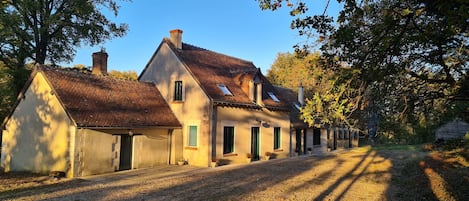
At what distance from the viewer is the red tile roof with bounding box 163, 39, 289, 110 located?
66.6ft

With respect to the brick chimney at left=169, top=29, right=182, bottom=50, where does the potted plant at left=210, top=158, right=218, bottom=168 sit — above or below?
below

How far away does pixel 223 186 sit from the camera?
12.7 meters

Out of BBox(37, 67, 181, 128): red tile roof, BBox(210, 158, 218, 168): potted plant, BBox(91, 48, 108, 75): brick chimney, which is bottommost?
BBox(210, 158, 218, 168): potted plant

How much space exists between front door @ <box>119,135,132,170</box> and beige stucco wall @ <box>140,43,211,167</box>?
10.8ft

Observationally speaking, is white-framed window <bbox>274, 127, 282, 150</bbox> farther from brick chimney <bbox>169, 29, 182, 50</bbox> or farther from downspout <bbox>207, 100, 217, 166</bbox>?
brick chimney <bbox>169, 29, 182, 50</bbox>

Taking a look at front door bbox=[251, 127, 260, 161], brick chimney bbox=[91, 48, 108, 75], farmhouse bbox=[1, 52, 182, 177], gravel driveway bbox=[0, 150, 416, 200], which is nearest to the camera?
gravel driveway bbox=[0, 150, 416, 200]

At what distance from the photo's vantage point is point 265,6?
662cm

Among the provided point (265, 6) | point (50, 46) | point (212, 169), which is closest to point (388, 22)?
point (265, 6)

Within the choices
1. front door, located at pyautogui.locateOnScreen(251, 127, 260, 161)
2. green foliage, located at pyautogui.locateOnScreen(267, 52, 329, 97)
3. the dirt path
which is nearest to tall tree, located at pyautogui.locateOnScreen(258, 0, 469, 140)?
the dirt path

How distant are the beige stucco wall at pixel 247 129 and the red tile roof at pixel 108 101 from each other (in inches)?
112

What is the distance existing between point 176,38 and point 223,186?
40.7 feet

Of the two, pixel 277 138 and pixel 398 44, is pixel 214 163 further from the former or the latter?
pixel 398 44

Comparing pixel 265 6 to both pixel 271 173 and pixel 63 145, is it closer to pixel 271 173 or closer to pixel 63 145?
pixel 271 173

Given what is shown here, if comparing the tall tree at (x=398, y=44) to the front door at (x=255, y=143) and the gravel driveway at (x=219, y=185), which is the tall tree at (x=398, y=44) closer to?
the gravel driveway at (x=219, y=185)
